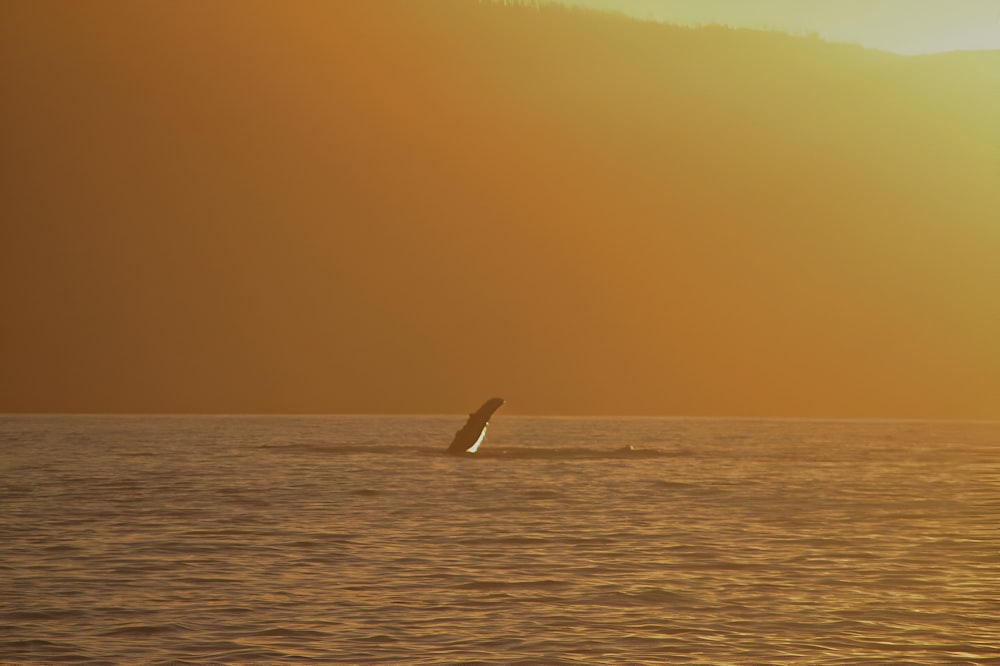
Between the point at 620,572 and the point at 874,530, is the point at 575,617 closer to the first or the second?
the point at 620,572

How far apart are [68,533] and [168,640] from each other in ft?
47.5

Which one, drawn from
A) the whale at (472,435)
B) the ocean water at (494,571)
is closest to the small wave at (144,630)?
the ocean water at (494,571)

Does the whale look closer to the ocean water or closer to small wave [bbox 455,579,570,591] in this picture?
the ocean water

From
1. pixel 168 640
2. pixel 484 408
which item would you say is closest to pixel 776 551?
pixel 168 640

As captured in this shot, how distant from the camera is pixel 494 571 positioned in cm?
2606

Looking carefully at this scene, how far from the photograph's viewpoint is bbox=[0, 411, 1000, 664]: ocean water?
18.8m

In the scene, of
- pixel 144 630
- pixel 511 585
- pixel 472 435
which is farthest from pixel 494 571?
pixel 472 435

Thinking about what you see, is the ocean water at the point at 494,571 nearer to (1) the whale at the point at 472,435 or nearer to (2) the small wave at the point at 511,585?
(2) the small wave at the point at 511,585

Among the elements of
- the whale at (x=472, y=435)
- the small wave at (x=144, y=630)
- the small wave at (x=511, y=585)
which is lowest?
the small wave at (x=144, y=630)

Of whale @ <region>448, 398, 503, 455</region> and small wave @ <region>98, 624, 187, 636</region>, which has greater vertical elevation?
whale @ <region>448, 398, 503, 455</region>

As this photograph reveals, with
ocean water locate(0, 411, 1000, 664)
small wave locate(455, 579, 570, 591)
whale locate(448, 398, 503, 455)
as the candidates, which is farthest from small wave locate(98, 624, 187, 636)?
whale locate(448, 398, 503, 455)

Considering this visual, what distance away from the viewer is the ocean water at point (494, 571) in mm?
18844

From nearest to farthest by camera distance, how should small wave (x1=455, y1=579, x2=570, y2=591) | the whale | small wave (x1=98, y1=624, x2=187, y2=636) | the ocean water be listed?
the ocean water
small wave (x1=98, y1=624, x2=187, y2=636)
small wave (x1=455, y1=579, x2=570, y2=591)
the whale

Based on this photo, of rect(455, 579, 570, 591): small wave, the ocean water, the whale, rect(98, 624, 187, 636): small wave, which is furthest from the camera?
the whale
